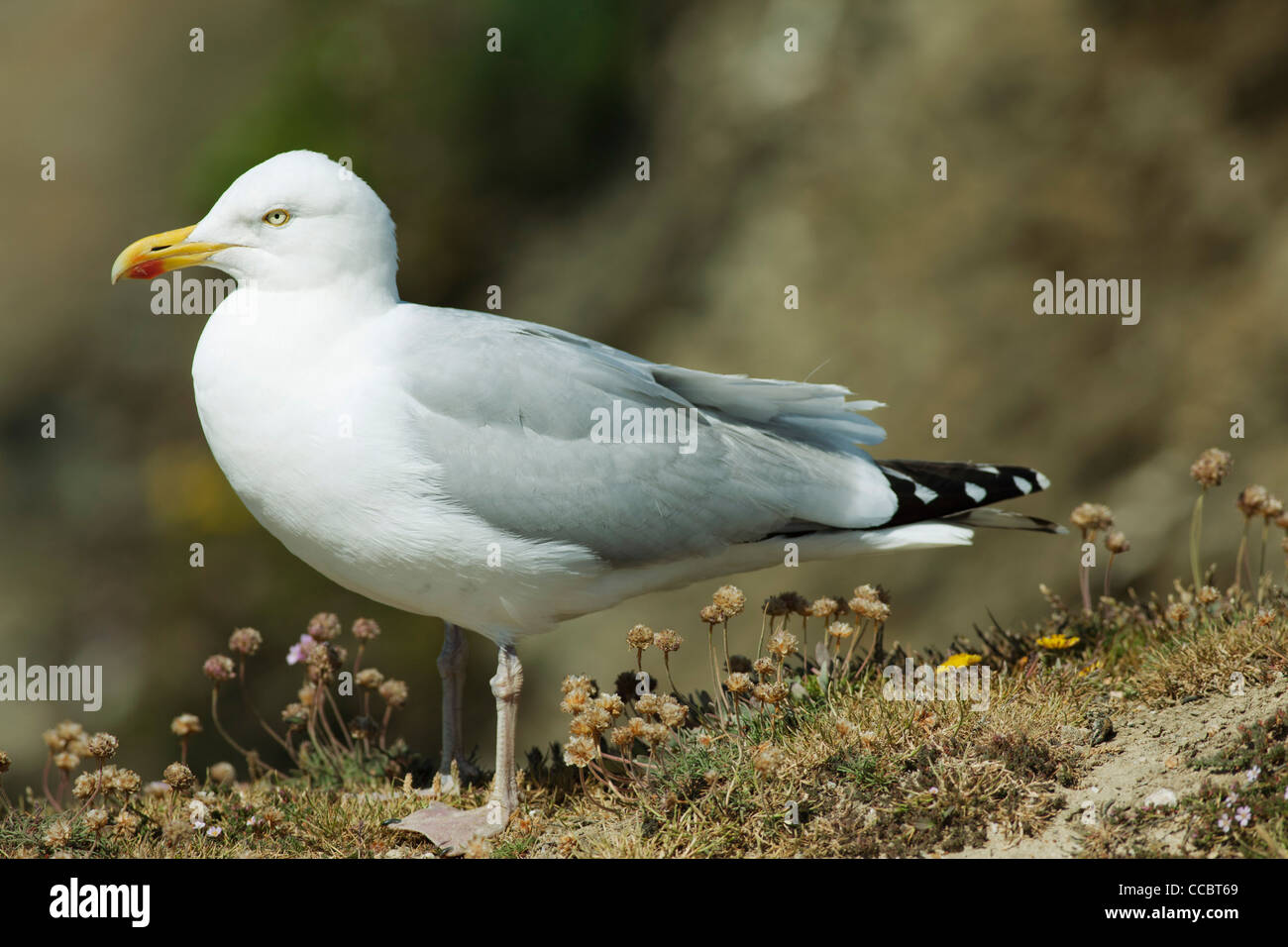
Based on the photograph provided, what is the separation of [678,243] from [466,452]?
5387 mm

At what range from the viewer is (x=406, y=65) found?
8.76 metres

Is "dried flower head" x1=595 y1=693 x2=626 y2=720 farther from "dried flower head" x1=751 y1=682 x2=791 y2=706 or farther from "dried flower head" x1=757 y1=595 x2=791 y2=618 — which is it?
"dried flower head" x1=757 y1=595 x2=791 y2=618

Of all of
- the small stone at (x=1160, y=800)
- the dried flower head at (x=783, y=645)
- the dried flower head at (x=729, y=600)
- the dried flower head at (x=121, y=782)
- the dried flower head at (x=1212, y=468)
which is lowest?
the dried flower head at (x=121, y=782)

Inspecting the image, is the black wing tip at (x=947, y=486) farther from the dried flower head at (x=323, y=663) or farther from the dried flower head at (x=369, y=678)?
the dried flower head at (x=323, y=663)

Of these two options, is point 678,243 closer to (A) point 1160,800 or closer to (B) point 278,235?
(B) point 278,235

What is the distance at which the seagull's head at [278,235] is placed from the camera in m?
4.16

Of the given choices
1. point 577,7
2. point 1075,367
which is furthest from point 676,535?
point 577,7

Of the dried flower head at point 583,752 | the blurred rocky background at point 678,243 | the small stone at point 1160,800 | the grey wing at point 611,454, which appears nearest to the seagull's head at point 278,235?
the grey wing at point 611,454

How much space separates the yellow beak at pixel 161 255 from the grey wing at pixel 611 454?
865 millimetres

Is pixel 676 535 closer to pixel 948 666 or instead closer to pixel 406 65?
pixel 948 666

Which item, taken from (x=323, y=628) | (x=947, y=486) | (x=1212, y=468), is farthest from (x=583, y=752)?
(x=1212, y=468)

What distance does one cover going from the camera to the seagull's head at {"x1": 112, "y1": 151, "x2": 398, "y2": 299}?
13.6ft

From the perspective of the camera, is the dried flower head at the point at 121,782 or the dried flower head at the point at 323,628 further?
the dried flower head at the point at 323,628

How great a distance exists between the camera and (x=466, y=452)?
4.02 meters
